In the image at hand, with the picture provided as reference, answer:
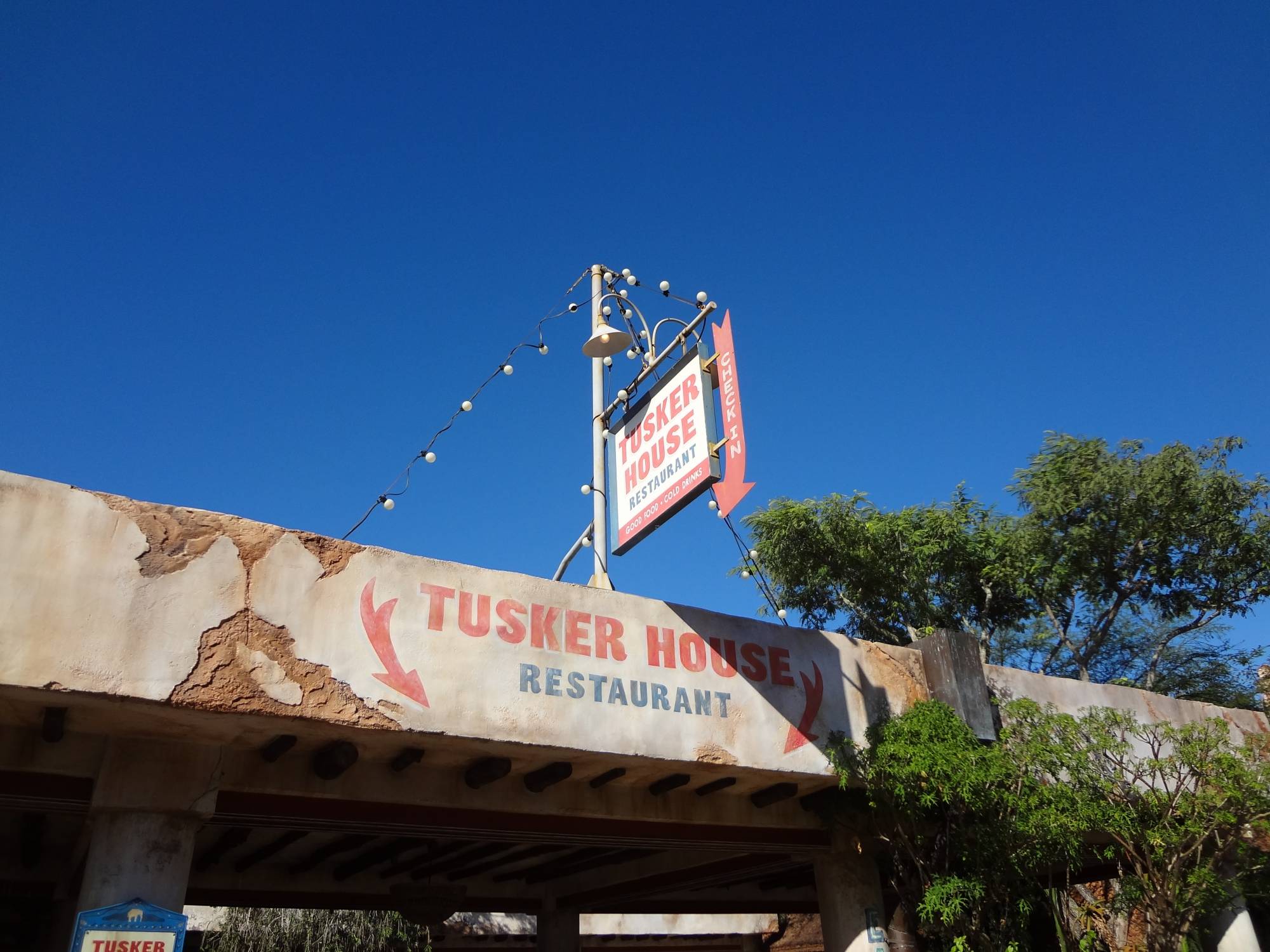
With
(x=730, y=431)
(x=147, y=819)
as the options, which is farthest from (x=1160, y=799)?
(x=147, y=819)

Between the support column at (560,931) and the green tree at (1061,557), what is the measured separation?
10.5m

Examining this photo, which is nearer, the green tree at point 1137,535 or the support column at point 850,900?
the support column at point 850,900

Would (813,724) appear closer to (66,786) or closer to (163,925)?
(163,925)

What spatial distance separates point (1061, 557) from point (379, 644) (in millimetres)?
20291

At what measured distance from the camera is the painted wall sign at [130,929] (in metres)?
6.86

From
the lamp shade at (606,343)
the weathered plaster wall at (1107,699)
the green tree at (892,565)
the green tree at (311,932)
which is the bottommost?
the green tree at (311,932)

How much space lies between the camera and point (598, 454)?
12102mm

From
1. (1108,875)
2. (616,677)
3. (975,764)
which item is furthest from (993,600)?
(616,677)

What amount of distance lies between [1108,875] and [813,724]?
9.49 m

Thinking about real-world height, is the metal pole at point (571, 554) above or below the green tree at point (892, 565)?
below

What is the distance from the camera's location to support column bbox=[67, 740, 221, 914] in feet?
24.0

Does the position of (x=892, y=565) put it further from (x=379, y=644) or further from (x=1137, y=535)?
(x=379, y=644)

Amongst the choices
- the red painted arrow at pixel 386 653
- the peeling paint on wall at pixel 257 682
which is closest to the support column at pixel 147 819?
the peeling paint on wall at pixel 257 682

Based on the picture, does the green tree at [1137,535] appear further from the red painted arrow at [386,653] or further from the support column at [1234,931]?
the red painted arrow at [386,653]
